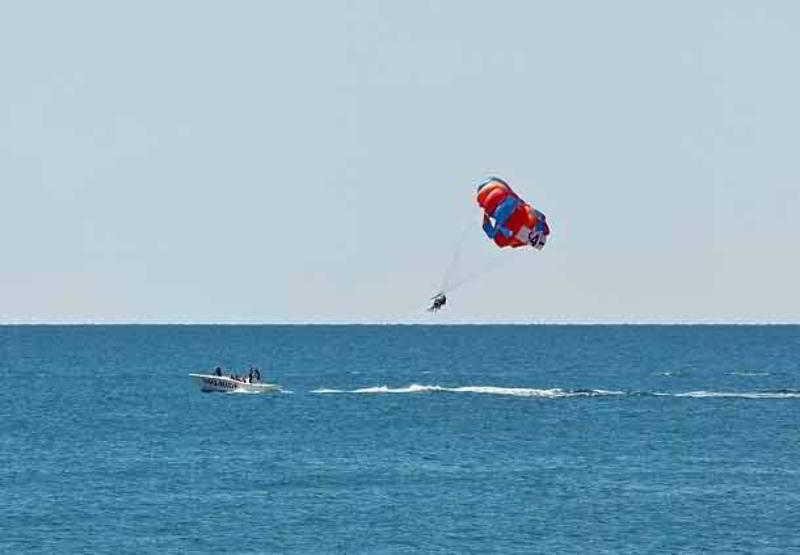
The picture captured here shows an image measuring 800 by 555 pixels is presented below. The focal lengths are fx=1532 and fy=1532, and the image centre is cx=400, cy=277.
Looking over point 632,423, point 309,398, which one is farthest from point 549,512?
point 309,398

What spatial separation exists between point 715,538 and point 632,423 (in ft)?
170

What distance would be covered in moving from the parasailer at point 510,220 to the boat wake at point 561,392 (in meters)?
57.0

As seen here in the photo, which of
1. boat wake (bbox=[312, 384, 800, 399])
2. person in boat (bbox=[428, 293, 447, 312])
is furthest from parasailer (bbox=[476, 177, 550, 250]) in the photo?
boat wake (bbox=[312, 384, 800, 399])

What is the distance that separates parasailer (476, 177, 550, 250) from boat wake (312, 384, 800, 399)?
5695cm

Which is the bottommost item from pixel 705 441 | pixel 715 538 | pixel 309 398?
pixel 715 538

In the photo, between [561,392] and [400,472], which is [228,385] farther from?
[400,472]

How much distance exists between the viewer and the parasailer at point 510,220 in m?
99.6

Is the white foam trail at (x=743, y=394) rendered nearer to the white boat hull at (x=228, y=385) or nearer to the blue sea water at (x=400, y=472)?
the blue sea water at (x=400, y=472)

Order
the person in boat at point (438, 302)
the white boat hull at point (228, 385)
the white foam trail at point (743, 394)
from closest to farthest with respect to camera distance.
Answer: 1. the person in boat at point (438, 302)
2. the white boat hull at point (228, 385)
3. the white foam trail at point (743, 394)

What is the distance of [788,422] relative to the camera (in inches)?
5007

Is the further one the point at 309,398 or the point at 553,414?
the point at 309,398

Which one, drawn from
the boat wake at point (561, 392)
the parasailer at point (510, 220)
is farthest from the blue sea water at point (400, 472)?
the parasailer at point (510, 220)

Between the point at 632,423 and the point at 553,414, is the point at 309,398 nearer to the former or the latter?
the point at 553,414

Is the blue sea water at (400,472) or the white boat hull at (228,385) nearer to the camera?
the blue sea water at (400,472)
